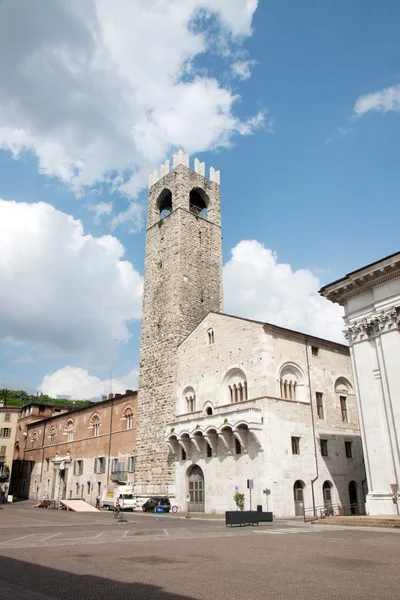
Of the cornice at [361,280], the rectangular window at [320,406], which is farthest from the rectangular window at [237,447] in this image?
the cornice at [361,280]

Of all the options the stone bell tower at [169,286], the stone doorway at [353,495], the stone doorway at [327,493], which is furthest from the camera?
the stone bell tower at [169,286]

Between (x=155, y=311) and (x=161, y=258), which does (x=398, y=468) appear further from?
(x=161, y=258)

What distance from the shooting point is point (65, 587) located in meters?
8.26

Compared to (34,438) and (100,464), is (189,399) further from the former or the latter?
(34,438)

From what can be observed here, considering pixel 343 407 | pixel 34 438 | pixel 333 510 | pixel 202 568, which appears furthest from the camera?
pixel 34 438

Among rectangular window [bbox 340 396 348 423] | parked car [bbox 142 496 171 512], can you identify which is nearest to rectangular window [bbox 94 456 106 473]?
parked car [bbox 142 496 171 512]

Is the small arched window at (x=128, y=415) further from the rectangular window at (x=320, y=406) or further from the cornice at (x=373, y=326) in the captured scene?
the cornice at (x=373, y=326)

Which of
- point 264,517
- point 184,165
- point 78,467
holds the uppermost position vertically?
point 184,165

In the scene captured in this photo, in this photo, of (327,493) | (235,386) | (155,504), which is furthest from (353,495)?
(155,504)

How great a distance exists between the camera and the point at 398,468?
22.9 meters

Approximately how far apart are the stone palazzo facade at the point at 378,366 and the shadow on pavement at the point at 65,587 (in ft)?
57.3

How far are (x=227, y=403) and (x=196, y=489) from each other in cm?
647

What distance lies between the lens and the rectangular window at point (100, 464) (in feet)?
153

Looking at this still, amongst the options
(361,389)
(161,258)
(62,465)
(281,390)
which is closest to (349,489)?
(281,390)
